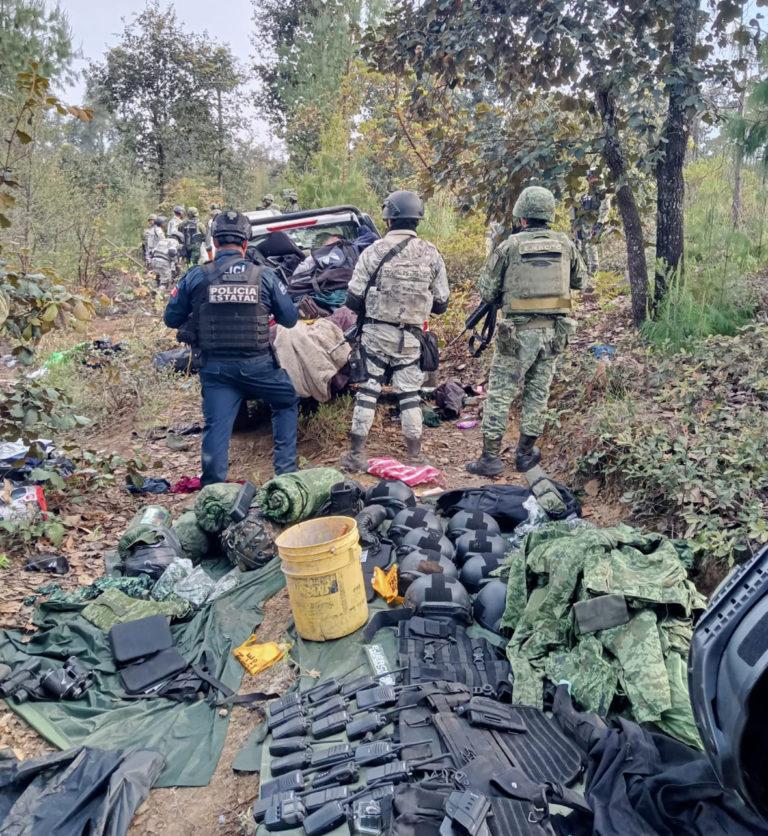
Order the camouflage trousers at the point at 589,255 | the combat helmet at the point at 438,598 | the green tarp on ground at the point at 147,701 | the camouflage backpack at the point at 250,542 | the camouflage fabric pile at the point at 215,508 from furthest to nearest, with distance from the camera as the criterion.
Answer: the camouflage trousers at the point at 589,255 → the camouflage fabric pile at the point at 215,508 → the camouflage backpack at the point at 250,542 → the combat helmet at the point at 438,598 → the green tarp on ground at the point at 147,701

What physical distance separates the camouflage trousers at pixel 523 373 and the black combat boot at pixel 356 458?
0.97m

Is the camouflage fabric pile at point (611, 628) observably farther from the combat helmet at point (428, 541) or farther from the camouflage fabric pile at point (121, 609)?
the camouflage fabric pile at point (121, 609)

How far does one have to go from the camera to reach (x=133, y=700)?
309cm

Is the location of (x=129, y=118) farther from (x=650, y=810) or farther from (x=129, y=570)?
(x=650, y=810)

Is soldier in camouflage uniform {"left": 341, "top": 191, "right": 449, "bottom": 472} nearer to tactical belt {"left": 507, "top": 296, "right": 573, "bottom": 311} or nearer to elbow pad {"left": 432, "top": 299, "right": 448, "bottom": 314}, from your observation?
elbow pad {"left": 432, "top": 299, "right": 448, "bottom": 314}

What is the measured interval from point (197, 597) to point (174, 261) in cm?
1112

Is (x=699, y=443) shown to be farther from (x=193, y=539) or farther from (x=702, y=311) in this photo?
(x=193, y=539)

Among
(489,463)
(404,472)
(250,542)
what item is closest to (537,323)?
(489,463)

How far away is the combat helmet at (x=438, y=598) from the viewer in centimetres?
324

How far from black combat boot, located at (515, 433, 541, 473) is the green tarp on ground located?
2.23m

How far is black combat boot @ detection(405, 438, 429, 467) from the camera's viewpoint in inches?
205

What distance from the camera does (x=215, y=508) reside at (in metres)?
4.21

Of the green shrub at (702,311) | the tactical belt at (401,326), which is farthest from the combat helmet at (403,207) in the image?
the green shrub at (702,311)

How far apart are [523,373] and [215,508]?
252 cm
